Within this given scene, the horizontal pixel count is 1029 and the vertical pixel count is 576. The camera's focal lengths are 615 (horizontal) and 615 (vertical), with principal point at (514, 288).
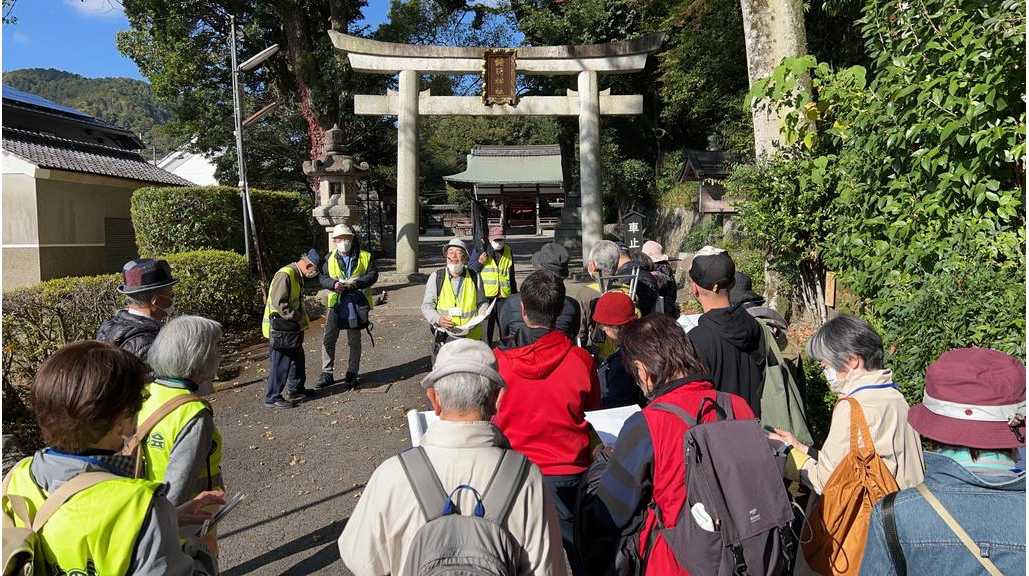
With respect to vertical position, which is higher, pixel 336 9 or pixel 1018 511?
pixel 336 9

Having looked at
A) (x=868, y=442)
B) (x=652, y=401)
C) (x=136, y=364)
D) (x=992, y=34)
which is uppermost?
Answer: (x=992, y=34)

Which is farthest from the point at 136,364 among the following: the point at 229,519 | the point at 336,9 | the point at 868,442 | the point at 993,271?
the point at 336,9

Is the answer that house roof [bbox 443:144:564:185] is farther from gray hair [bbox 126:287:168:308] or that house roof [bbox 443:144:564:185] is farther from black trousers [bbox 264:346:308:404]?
gray hair [bbox 126:287:168:308]

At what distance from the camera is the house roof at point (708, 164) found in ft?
40.4

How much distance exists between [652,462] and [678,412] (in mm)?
176

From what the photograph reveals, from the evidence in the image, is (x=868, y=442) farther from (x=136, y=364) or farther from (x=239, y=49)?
(x=239, y=49)

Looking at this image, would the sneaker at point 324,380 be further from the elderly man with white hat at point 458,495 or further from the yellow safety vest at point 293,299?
the elderly man with white hat at point 458,495

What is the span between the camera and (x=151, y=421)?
2191 millimetres

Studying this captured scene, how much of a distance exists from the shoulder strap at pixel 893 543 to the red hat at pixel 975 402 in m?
0.22

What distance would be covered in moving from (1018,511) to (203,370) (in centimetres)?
256

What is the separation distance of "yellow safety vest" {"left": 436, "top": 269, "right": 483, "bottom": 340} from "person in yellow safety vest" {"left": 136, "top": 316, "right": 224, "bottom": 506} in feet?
9.84

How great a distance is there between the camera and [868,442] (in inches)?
82.6

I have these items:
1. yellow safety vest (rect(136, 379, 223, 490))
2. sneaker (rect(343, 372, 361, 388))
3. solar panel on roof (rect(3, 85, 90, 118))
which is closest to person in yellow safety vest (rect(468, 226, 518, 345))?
sneaker (rect(343, 372, 361, 388))

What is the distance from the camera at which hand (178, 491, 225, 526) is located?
2.04 metres
